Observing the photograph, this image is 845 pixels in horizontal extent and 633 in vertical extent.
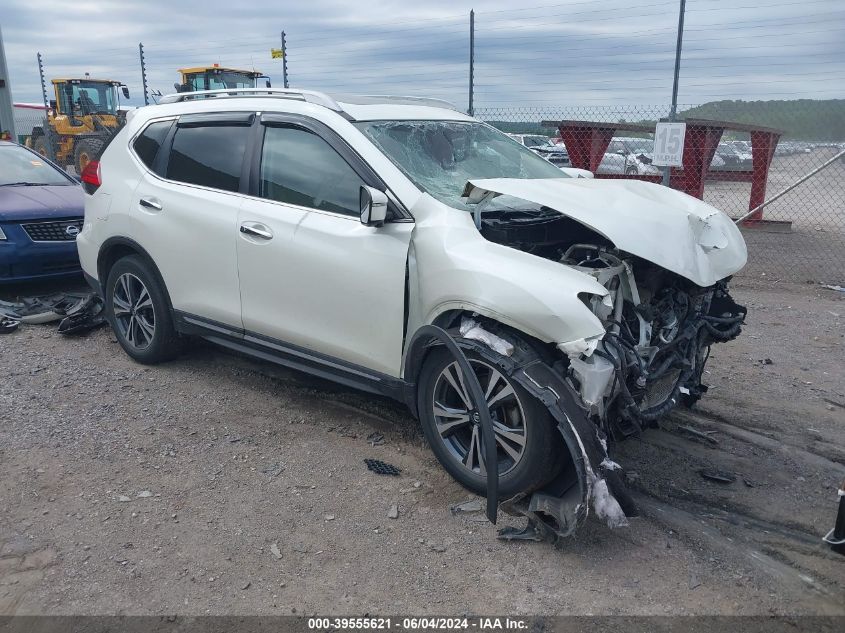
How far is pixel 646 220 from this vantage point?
3.64m

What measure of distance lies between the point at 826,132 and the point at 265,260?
9.40m

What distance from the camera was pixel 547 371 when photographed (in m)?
3.23

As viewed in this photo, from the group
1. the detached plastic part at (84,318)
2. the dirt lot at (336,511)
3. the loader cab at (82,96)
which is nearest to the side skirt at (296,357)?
the dirt lot at (336,511)

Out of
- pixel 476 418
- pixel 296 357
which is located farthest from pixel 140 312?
pixel 476 418

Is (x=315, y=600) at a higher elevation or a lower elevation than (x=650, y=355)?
lower

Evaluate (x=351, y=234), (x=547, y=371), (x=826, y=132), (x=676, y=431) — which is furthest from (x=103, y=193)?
(x=826, y=132)

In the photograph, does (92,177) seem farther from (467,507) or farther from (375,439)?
(467,507)

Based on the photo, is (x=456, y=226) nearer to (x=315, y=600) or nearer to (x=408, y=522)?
(x=408, y=522)

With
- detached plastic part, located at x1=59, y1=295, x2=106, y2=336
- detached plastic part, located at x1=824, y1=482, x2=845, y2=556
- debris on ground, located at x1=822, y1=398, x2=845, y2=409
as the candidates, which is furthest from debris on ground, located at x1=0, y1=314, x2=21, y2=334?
debris on ground, located at x1=822, y1=398, x2=845, y2=409

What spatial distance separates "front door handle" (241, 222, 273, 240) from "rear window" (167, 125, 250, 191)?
33 cm

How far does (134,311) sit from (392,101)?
244 centimetres

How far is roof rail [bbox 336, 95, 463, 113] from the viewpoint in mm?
4543

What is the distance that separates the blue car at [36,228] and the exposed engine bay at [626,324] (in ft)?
16.4

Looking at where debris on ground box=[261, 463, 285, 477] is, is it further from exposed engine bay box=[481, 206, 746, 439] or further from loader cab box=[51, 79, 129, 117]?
loader cab box=[51, 79, 129, 117]
